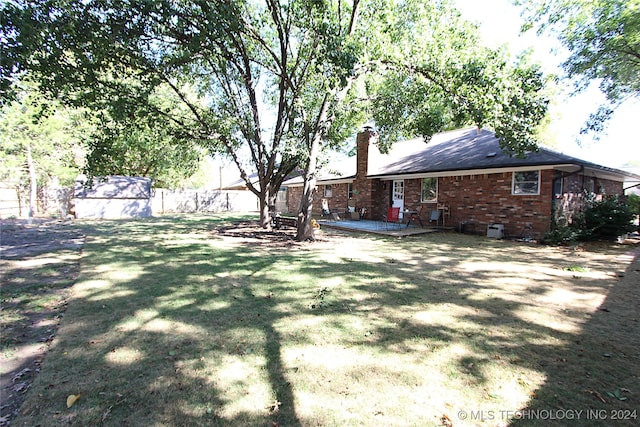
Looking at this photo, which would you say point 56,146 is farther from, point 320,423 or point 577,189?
point 577,189

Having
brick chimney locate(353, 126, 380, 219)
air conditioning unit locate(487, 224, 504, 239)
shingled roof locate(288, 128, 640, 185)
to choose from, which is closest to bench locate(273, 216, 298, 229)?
brick chimney locate(353, 126, 380, 219)

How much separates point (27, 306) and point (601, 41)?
18.5m

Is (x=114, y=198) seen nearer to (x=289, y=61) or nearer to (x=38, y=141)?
(x=38, y=141)

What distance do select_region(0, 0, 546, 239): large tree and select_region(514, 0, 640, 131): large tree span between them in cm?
570

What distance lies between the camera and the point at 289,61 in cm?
1289

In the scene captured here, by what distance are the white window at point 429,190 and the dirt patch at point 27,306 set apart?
13.6 meters

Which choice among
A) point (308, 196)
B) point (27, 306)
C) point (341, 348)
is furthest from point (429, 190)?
point (27, 306)

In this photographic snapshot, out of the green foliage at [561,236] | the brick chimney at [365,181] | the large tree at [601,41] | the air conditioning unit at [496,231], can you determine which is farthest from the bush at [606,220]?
the brick chimney at [365,181]

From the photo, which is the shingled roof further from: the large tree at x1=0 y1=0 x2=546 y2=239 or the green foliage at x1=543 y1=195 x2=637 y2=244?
the large tree at x1=0 y1=0 x2=546 y2=239

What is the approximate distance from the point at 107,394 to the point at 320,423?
1.80 m

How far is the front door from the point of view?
16.4m

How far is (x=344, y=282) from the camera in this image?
5.77 metres

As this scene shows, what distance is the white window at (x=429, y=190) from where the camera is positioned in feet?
47.6

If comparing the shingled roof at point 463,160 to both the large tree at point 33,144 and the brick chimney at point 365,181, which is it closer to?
the brick chimney at point 365,181
